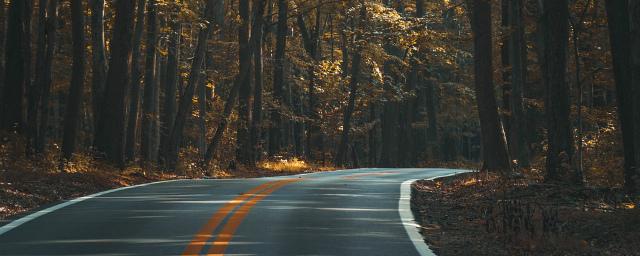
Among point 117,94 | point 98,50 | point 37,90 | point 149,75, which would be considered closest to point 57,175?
point 117,94

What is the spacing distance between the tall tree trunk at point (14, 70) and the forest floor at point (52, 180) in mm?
2673

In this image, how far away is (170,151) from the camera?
94.7 feet

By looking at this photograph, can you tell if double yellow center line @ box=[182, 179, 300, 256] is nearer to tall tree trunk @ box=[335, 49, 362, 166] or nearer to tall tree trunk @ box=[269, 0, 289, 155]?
tall tree trunk @ box=[269, 0, 289, 155]

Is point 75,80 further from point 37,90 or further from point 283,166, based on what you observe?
point 283,166

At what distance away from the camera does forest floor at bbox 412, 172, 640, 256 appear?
439 inches

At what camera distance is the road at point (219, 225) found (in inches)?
401

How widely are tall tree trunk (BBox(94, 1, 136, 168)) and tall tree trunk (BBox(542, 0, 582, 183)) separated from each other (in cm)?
1273

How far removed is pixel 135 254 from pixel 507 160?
1645cm

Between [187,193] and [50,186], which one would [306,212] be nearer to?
[187,193]

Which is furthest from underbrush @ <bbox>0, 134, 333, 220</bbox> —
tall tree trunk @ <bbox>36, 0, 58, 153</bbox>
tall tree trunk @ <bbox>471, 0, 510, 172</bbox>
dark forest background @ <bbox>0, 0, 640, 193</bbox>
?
tall tree trunk @ <bbox>471, 0, 510, 172</bbox>

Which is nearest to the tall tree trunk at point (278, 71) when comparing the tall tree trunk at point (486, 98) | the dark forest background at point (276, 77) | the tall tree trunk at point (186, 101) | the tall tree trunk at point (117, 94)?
the dark forest background at point (276, 77)

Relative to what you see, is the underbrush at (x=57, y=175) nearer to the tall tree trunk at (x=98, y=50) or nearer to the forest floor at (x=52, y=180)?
the forest floor at (x=52, y=180)

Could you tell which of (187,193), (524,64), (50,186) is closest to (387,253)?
(187,193)

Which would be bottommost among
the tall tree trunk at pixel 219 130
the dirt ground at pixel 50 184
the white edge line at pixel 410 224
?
the white edge line at pixel 410 224
